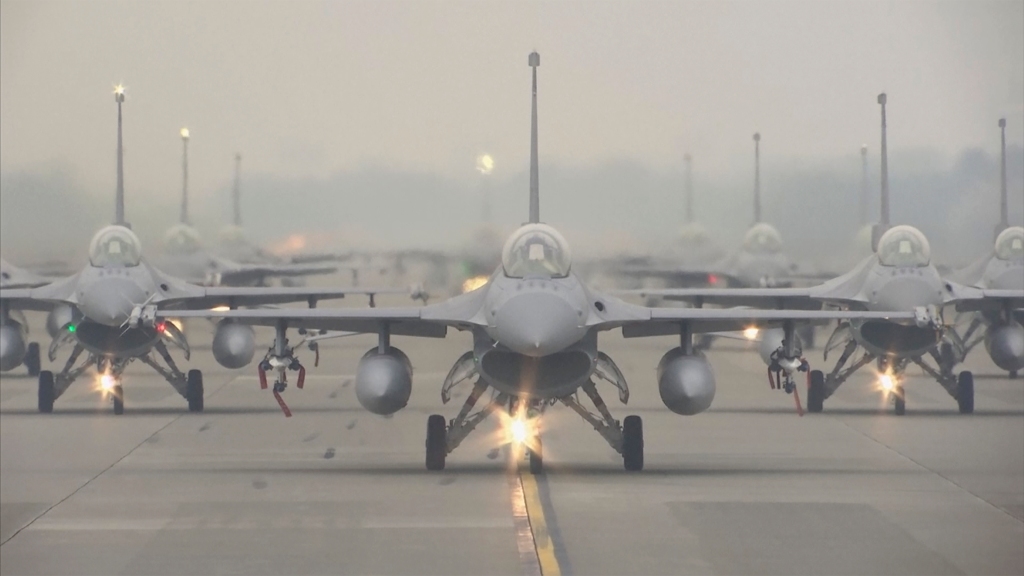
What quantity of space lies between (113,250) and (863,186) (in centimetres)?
1509

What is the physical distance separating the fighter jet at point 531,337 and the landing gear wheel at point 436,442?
0.01 metres

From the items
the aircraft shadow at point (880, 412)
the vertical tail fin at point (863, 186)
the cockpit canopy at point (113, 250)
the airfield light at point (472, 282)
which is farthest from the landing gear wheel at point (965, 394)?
the cockpit canopy at point (113, 250)

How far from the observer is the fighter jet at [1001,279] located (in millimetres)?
28875

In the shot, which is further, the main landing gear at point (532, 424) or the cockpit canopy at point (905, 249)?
the cockpit canopy at point (905, 249)

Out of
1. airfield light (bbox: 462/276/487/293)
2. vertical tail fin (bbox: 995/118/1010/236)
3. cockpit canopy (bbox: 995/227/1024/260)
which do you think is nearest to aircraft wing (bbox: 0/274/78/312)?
airfield light (bbox: 462/276/487/293)

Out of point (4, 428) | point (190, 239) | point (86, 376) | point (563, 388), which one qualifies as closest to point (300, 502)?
point (563, 388)

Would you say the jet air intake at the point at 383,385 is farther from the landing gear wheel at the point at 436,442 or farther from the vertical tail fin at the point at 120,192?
the vertical tail fin at the point at 120,192

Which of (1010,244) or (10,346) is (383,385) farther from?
(1010,244)

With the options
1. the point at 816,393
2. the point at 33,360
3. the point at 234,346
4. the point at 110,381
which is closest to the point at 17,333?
the point at 110,381

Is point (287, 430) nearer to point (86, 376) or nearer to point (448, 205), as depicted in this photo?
point (448, 205)

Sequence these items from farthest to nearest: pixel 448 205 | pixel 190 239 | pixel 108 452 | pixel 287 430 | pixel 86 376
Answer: pixel 86 376, pixel 190 239, pixel 448 205, pixel 287 430, pixel 108 452

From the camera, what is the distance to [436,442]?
20.5m

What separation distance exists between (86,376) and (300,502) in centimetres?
2002

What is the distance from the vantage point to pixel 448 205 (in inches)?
1130
